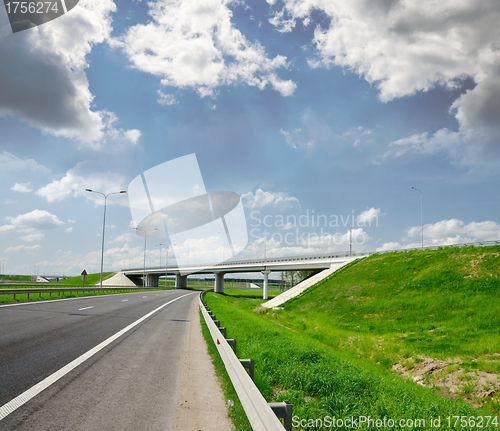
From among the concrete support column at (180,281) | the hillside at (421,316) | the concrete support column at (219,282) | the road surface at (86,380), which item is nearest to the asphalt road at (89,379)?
the road surface at (86,380)

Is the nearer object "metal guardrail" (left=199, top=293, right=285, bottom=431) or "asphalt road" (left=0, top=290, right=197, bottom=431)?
"metal guardrail" (left=199, top=293, right=285, bottom=431)

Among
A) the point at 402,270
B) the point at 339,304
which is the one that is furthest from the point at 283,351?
the point at 402,270

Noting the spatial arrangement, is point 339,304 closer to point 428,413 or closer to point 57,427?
point 428,413

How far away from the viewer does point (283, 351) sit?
26.5ft

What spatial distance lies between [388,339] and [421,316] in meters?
4.54

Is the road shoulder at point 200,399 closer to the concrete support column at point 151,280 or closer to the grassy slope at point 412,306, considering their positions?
the grassy slope at point 412,306

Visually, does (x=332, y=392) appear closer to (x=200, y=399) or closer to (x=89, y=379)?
(x=200, y=399)

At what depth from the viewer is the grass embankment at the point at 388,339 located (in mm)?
5344

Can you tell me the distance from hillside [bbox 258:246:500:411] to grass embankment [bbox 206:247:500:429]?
5 cm

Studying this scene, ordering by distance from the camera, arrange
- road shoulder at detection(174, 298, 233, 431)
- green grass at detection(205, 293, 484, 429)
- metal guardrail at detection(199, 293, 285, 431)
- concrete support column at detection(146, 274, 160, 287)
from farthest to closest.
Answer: concrete support column at detection(146, 274, 160, 287), green grass at detection(205, 293, 484, 429), road shoulder at detection(174, 298, 233, 431), metal guardrail at detection(199, 293, 285, 431)

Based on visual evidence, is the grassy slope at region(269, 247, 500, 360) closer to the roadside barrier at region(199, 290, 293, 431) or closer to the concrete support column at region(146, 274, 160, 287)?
the roadside barrier at region(199, 290, 293, 431)

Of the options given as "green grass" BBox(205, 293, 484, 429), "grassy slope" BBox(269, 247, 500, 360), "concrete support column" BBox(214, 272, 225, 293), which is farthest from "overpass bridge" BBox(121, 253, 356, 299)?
"green grass" BBox(205, 293, 484, 429)

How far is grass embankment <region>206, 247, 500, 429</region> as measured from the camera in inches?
210

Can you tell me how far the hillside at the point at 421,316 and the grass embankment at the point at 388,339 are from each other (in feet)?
0.17
